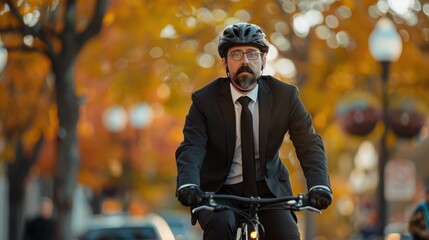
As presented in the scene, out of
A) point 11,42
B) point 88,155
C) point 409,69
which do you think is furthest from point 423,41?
point 88,155

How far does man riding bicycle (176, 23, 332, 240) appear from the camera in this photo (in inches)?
305

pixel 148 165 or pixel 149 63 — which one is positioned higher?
pixel 149 63

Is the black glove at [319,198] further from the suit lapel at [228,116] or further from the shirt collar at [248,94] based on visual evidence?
the shirt collar at [248,94]

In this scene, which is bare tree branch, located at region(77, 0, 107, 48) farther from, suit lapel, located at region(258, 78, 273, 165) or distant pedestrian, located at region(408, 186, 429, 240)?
suit lapel, located at region(258, 78, 273, 165)

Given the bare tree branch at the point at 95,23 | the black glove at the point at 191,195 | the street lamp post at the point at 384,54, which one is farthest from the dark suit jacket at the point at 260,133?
the street lamp post at the point at 384,54

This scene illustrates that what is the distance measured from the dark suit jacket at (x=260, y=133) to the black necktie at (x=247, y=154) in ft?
0.25

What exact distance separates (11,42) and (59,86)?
1.62 metres

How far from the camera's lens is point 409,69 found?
23.3m

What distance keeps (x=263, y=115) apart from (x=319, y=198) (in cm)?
78

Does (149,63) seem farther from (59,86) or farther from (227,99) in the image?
(227,99)

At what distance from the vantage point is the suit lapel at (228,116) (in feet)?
25.6

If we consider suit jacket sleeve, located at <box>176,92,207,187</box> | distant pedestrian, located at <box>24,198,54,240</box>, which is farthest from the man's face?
distant pedestrian, located at <box>24,198,54,240</box>

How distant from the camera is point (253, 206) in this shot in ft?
24.7

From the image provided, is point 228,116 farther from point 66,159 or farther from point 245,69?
point 66,159
